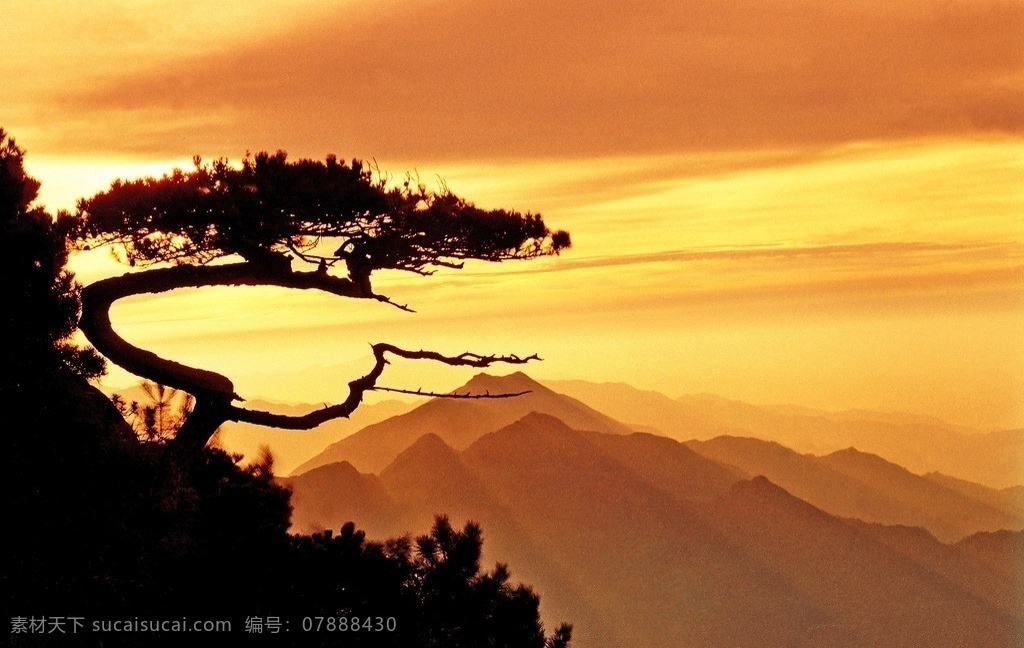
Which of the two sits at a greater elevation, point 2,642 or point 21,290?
point 21,290

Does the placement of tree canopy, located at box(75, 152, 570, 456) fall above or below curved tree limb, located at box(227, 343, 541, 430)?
above

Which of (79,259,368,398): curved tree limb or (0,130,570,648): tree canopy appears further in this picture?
(79,259,368,398): curved tree limb

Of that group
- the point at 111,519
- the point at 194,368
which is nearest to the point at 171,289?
the point at 194,368

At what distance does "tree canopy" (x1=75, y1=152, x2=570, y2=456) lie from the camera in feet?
34.1

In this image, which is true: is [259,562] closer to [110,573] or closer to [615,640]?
[110,573]

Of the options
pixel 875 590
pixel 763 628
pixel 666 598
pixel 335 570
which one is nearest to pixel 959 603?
pixel 875 590

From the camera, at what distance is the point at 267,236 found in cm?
1058

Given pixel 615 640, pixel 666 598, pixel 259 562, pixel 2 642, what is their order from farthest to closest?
pixel 666 598 → pixel 615 640 → pixel 259 562 → pixel 2 642

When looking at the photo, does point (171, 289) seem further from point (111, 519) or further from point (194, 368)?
point (111, 519)

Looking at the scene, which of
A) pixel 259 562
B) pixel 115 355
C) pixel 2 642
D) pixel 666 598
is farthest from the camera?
pixel 666 598

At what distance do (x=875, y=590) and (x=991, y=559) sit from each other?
100 ft

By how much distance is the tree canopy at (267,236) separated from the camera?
10.4 meters

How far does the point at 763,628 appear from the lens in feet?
563

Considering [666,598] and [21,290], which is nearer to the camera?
[21,290]
